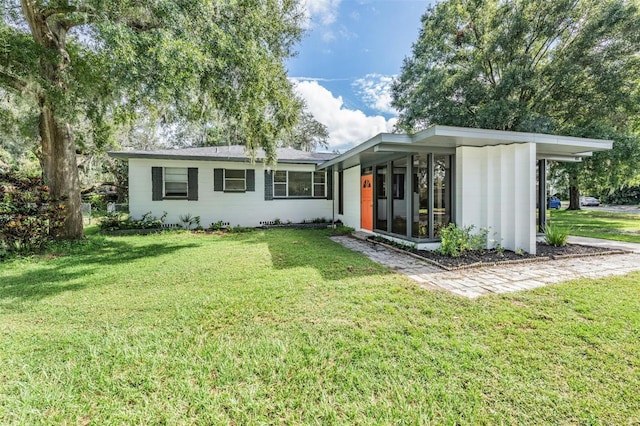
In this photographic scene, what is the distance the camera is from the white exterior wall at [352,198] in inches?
388

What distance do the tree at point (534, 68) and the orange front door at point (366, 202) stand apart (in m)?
5.11

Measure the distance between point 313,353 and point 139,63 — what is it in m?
5.60

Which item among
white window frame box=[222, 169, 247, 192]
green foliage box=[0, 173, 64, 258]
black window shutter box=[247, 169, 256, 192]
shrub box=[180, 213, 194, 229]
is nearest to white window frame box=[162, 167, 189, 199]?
shrub box=[180, 213, 194, 229]

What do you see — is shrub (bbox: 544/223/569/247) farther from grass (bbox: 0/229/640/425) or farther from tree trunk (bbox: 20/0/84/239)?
tree trunk (bbox: 20/0/84/239)

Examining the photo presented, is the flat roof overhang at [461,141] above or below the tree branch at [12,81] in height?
below

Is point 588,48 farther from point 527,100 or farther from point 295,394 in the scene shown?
point 295,394

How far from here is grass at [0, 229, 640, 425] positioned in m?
1.89

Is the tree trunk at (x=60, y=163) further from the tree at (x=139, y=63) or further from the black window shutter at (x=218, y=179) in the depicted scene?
the black window shutter at (x=218, y=179)

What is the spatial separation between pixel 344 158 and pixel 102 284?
20.4 feet

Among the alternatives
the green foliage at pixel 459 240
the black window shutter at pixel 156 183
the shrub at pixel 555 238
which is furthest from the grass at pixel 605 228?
the black window shutter at pixel 156 183

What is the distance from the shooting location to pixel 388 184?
786 cm

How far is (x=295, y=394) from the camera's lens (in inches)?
79.9

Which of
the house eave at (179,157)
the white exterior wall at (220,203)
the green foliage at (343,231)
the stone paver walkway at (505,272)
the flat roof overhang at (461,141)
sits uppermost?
the house eave at (179,157)

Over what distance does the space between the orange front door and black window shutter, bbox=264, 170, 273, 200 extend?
3958 mm
